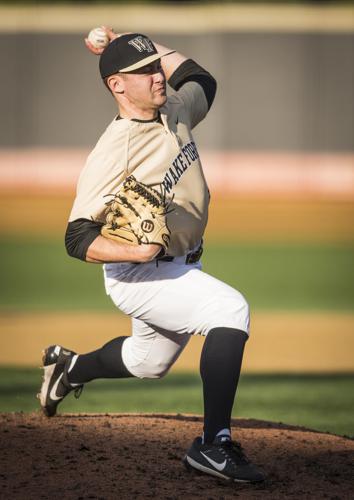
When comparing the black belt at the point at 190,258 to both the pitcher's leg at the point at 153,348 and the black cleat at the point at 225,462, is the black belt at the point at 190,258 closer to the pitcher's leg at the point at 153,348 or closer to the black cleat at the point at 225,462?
the pitcher's leg at the point at 153,348

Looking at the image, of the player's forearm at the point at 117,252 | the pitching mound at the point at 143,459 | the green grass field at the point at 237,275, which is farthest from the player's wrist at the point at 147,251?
the green grass field at the point at 237,275

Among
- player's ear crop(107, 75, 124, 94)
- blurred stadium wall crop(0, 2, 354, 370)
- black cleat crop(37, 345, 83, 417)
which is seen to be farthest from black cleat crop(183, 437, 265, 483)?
blurred stadium wall crop(0, 2, 354, 370)

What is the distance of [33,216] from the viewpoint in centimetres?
1989

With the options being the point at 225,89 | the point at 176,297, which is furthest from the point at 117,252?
the point at 225,89

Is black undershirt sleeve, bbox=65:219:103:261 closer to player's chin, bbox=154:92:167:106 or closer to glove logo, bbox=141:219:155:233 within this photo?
glove logo, bbox=141:219:155:233

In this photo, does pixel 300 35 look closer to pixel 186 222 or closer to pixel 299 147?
pixel 299 147

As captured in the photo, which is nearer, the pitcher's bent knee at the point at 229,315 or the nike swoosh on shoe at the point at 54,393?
the pitcher's bent knee at the point at 229,315

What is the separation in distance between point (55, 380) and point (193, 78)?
5.41 feet

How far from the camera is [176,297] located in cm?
366

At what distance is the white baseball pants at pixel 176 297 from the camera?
11.8 ft

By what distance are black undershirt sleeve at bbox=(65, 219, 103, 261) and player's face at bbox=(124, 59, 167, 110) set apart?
528mm

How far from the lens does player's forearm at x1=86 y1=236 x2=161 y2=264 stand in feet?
11.5

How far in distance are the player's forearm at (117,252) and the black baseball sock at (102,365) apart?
0.89 metres

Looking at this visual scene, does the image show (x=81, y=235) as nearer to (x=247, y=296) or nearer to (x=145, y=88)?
(x=145, y=88)
